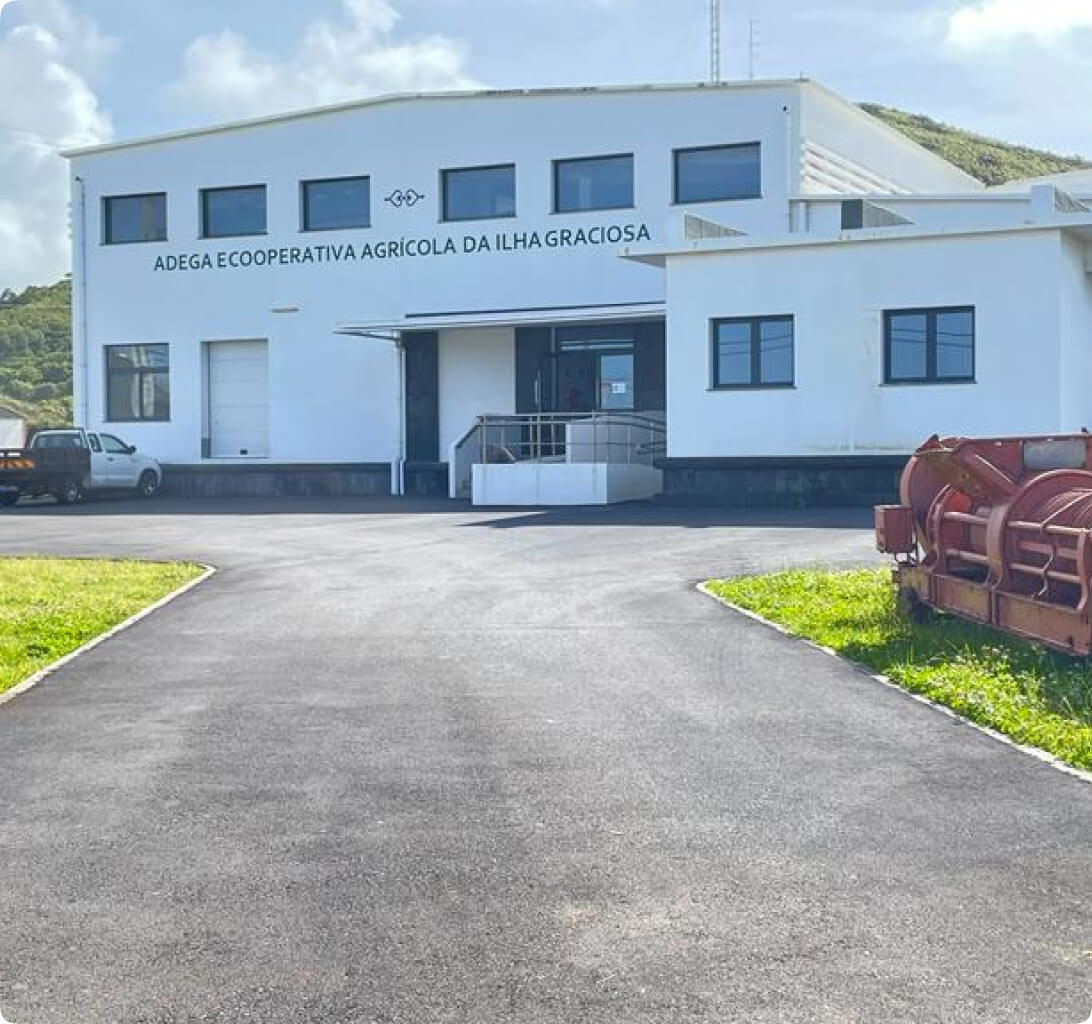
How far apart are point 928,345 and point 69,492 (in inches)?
678

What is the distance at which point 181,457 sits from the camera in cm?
3647

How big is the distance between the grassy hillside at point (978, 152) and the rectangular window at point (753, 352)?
6066 centimetres

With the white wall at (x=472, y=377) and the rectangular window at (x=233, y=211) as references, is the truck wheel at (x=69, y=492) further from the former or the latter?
the white wall at (x=472, y=377)

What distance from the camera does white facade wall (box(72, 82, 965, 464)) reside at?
31.7 meters

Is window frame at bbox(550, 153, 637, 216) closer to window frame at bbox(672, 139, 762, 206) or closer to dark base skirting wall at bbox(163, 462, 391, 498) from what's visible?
window frame at bbox(672, 139, 762, 206)

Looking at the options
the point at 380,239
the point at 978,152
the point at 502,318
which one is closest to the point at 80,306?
the point at 380,239

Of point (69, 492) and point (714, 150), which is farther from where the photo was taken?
point (69, 492)

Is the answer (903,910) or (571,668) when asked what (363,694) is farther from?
(903,910)

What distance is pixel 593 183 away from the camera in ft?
107

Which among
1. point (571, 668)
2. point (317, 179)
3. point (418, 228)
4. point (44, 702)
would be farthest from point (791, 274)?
point (44, 702)

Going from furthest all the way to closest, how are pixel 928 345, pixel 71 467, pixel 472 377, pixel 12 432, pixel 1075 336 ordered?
pixel 12 432, pixel 472 377, pixel 71 467, pixel 928 345, pixel 1075 336

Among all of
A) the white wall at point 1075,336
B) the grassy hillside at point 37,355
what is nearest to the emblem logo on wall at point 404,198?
the white wall at point 1075,336

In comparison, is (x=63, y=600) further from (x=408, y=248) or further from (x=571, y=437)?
(x=408, y=248)

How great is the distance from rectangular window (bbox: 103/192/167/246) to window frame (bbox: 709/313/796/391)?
16.1 meters
